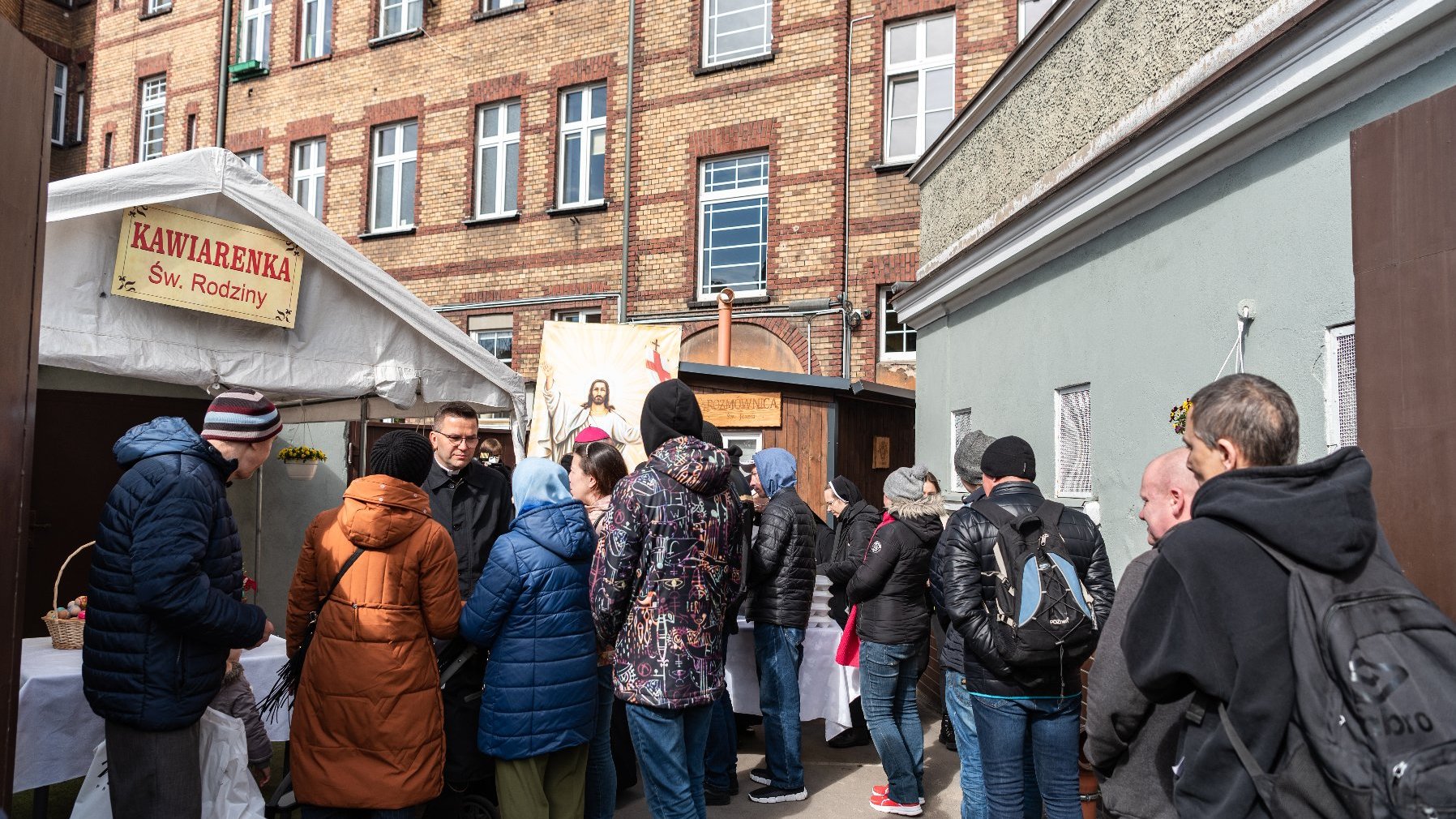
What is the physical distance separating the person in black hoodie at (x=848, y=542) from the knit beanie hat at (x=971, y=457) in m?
0.97

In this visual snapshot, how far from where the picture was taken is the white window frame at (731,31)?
579 inches

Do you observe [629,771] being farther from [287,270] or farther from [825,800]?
[287,270]

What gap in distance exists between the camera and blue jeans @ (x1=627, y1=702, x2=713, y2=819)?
11.5 ft

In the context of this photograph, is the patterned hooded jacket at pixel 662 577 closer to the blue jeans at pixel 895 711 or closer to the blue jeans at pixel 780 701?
the blue jeans at pixel 895 711

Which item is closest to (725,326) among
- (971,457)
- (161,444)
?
(971,457)

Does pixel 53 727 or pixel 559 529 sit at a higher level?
pixel 559 529

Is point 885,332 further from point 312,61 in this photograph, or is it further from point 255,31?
point 255,31

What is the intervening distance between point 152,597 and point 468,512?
198 cm

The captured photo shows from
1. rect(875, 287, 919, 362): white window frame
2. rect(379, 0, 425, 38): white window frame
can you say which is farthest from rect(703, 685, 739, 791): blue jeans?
rect(379, 0, 425, 38): white window frame

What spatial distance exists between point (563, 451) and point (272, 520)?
372cm

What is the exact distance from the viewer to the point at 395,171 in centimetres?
1786

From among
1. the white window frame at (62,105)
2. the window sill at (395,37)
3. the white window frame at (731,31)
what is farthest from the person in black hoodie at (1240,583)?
Result: the white window frame at (62,105)

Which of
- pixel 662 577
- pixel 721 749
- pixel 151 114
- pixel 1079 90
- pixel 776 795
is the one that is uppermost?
pixel 151 114

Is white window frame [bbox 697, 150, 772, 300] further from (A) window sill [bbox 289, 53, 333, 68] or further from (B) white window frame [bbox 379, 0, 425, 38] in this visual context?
(A) window sill [bbox 289, 53, 333, 68]
